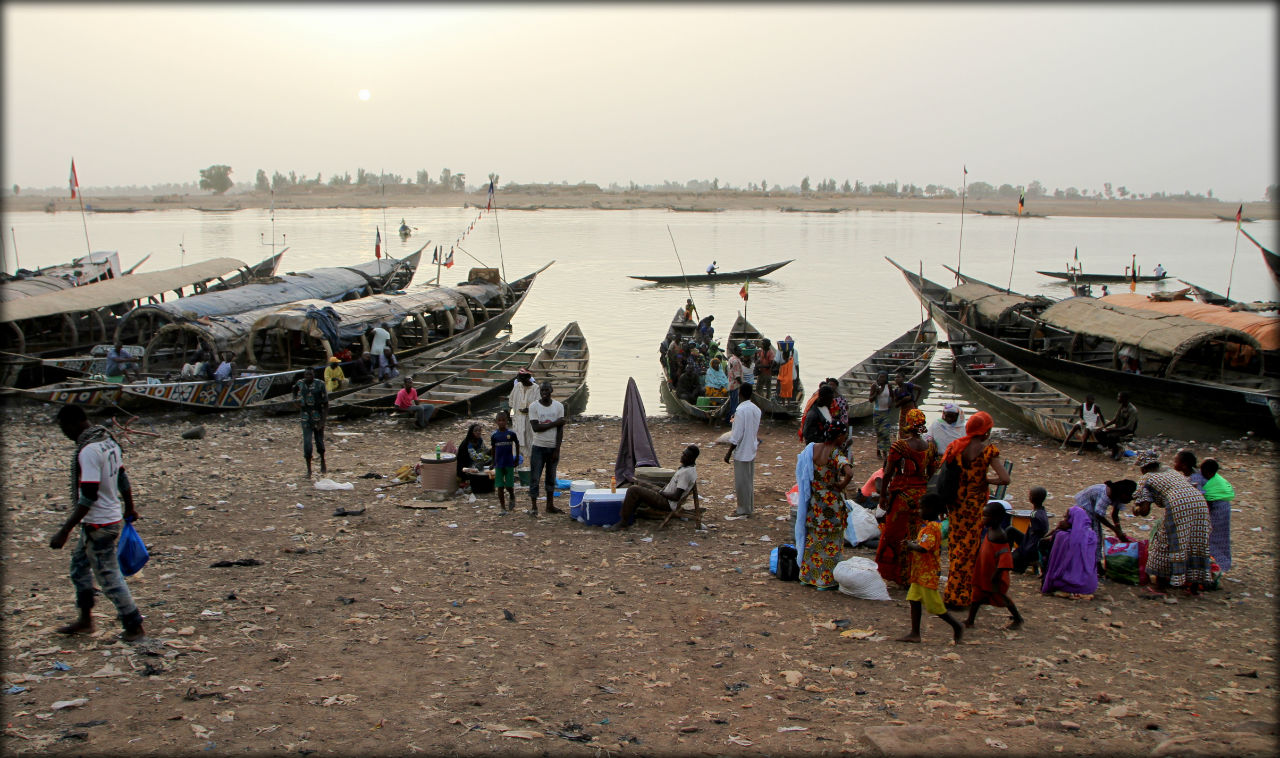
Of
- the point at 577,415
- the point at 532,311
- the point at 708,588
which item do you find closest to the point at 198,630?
the point at 708,588

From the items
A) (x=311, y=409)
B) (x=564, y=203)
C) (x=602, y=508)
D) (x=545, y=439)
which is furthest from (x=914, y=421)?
(x=564, y=203)

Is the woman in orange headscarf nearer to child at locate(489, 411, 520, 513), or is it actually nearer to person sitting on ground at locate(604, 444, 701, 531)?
person sitting on ground at locate(604, 444, 701, 531)

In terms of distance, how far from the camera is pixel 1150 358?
52.4 ft

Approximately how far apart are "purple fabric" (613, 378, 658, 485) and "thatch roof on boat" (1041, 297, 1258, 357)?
10.3 meters

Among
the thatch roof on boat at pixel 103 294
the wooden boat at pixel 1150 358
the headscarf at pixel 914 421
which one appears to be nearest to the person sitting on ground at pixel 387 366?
the thatch roof on boat at pixel 103 294

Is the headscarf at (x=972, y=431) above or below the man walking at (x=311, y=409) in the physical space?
above

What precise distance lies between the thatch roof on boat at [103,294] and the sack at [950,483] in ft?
55.8

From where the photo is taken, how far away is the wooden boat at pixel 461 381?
1405cm

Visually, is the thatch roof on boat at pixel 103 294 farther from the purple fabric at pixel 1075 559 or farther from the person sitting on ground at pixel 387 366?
the purple fabric at pixel 1075 559

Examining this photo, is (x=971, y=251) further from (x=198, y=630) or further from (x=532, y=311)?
(x=198, y=630)

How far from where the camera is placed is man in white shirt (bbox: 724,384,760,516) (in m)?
8.14

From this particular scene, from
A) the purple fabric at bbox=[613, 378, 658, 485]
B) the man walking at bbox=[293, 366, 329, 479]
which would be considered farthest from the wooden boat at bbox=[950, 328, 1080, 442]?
the man walking at bbox=[293, 366, 329, 479]

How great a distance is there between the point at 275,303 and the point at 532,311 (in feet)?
38.9

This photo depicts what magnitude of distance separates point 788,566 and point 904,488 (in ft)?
3.78
